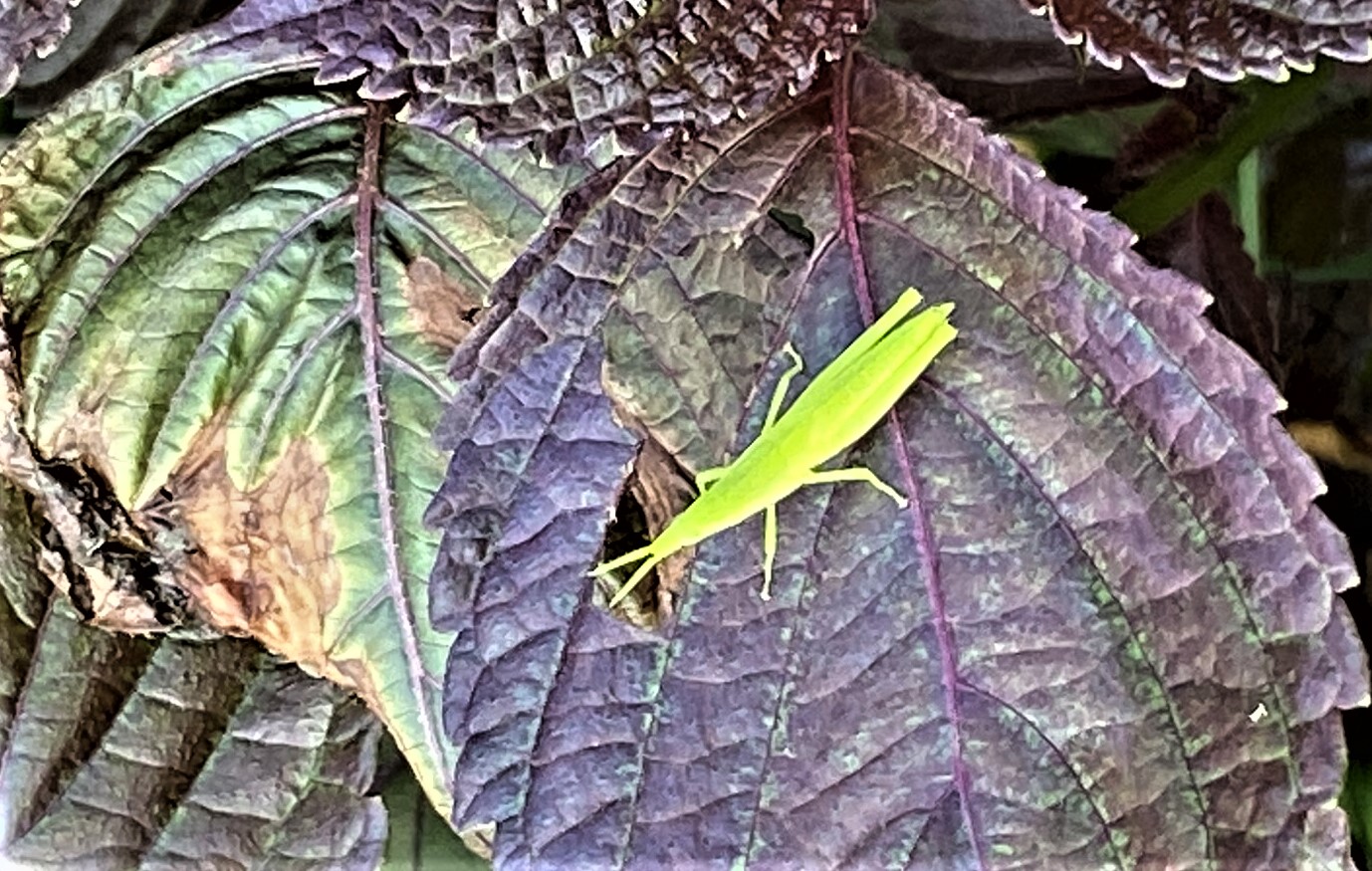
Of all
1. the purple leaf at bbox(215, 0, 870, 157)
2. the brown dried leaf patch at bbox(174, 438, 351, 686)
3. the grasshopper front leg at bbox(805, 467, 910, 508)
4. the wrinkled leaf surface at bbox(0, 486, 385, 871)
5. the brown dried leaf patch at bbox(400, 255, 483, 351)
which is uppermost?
the purple leaf at bbox(215, 0, 870, 157)

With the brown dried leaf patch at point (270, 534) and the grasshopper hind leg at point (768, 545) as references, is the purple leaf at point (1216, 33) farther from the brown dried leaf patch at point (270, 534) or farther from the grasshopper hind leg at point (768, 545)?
the brown dried leaf patch at point (270, 534)

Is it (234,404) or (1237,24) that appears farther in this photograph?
(234,404)

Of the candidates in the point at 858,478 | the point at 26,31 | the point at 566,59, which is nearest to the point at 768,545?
the point at 858,478

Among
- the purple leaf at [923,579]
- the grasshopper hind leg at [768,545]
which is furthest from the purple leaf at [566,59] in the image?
the grasshopper hind leg at [768,545]

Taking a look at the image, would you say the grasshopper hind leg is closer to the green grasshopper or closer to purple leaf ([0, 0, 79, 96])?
the green grasshopper

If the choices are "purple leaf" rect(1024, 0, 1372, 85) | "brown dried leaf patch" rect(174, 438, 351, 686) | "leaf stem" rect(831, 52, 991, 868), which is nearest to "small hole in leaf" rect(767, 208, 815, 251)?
"leaf stem" rect(831, 52, 991, 868)

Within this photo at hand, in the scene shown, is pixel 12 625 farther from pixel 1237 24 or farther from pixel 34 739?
pixel 1237 24

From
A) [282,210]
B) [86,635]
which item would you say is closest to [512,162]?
[282,210]
